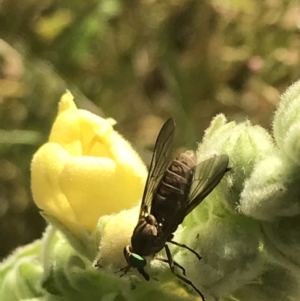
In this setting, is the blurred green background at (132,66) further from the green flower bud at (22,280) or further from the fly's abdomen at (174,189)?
the fly's abdomen at (174,189)

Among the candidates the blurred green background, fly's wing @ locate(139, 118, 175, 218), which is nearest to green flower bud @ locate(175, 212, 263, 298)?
fly's wing @ locate(139, 118, 175, 218)

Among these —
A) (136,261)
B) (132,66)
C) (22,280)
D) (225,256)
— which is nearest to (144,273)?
(136,261)

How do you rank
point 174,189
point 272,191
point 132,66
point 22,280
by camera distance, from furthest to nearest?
point 132,66, point 22,280, point 174,189, point 272,191

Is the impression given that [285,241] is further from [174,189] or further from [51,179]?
[51,179]

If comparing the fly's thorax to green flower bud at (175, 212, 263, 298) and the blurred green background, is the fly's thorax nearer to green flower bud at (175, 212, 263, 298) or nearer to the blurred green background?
green flower bud at (175, 212, 263, 298)

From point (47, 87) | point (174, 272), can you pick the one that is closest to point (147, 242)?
point (174, 272)

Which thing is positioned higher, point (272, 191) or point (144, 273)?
point (272, 191)

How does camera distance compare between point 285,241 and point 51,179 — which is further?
point 51,179

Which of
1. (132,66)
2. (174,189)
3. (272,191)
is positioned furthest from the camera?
(132,66)
